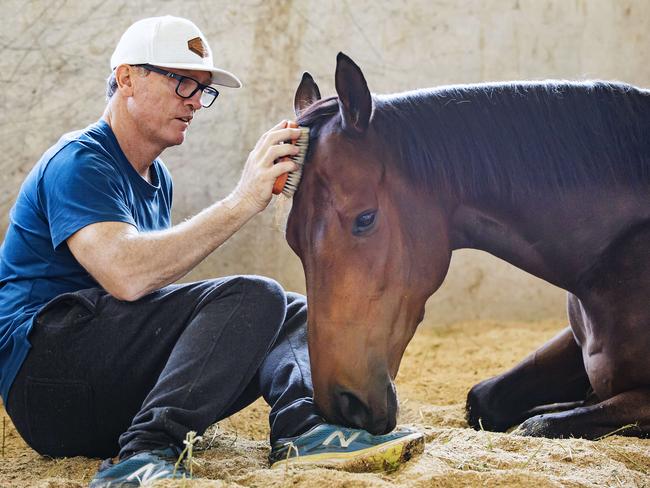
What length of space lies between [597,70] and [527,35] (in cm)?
50

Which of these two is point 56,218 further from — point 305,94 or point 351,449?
point 351,449

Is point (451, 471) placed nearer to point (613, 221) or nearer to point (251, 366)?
point (251, 366)

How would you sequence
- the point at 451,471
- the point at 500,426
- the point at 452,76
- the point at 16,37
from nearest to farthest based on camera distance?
the point at 451,471
the point at 500,426
the point at 16,37
the point at 452,76

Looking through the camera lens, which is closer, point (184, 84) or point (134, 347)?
point (134, 347)

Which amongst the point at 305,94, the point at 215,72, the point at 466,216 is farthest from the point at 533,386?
the point at 215,72

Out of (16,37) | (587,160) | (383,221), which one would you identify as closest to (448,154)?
(383,221)

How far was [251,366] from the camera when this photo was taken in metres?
2.25

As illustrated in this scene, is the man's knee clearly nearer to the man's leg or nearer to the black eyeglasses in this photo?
the man's leg

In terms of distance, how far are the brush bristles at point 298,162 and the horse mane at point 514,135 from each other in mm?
31

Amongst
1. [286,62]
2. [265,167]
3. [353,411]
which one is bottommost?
[353,411]

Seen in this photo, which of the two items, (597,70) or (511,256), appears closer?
(511,256)

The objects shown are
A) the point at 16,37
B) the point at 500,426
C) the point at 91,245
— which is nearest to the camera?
the point at 91,245

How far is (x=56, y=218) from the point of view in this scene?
7.34 ft

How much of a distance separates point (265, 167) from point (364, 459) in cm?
80
